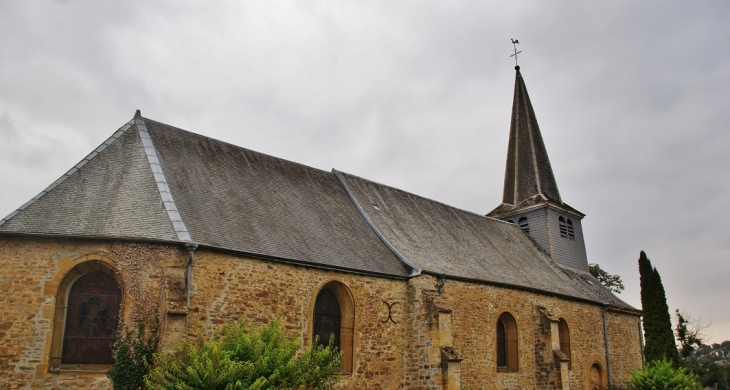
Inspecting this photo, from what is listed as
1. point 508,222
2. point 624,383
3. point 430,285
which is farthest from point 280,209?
point 624,383

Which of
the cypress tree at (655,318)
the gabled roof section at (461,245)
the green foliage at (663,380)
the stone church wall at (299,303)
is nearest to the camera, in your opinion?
the stone church wall at (299,303)

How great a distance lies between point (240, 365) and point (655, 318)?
2023cm

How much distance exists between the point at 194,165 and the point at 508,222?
15.8 metres

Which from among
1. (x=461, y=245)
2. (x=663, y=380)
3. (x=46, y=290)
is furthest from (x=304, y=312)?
(x=663, y=380)

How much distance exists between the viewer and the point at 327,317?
13.4m

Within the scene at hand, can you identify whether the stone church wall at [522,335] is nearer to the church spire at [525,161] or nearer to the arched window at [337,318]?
the arched window at [337,318]

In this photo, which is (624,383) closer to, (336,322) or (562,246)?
(562,246)

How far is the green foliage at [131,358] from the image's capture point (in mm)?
9953

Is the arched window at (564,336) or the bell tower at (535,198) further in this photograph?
the bell tower at (535,198)

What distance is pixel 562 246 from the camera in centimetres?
2494

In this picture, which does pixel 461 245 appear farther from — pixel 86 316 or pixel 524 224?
pixel 86 316

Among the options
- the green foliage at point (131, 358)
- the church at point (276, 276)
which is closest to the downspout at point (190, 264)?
the church at point (276, 276)

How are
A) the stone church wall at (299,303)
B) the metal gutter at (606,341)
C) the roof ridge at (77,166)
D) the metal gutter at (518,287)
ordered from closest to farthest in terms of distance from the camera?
1. the roof ridge at (77,166)
2. the stone church wall at (299,303)
3. the metal gutter at (518,287)
4. the metal gutter at (606,341)

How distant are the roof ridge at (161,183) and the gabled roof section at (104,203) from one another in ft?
0.28
